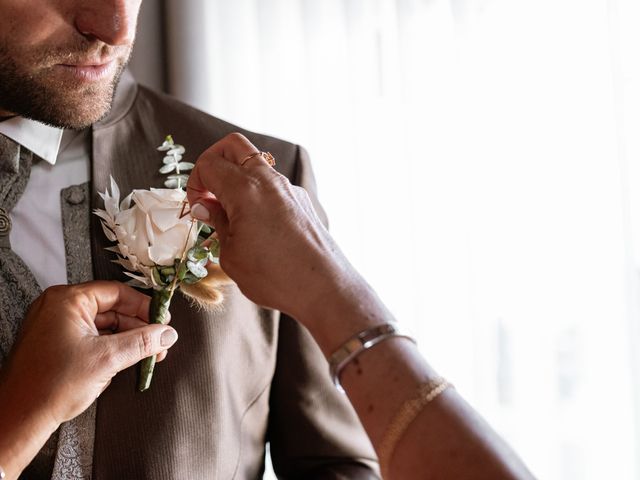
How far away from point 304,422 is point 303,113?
798 millimetres

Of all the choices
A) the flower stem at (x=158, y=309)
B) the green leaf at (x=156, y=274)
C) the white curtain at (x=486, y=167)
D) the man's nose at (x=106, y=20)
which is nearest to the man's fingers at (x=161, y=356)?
the flower stem at (x=158, y=309)

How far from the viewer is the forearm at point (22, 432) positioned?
1.02 metres

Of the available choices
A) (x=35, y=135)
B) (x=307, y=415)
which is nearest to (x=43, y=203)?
(x=35, y=135)

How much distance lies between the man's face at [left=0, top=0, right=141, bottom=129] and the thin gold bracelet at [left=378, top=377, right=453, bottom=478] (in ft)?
→ 2.34

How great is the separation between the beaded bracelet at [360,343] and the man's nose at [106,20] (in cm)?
63

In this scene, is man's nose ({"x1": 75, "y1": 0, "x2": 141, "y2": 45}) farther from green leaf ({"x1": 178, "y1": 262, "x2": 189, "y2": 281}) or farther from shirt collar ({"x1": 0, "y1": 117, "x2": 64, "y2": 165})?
green leaf ({"x1": 178, "y1": 262, "x2": 189, "y2": 281})

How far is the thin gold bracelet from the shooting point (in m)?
0.88

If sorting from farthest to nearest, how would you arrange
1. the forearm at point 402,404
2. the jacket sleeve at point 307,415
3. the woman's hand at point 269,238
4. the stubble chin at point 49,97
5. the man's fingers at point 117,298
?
the jacket sleeve at point 307,415 → the stubble chin at point 49,97 → the man's fingers at point 117,298 → the woman's hand at point 269,238 → the forearm at point 402,404

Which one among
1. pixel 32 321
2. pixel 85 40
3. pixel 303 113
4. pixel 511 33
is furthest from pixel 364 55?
pixel 32 321

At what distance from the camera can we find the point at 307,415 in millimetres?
1377

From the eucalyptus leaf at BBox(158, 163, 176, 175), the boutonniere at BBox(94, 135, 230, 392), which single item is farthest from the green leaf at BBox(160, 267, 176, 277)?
the eucalyptus leaf at BBox(158, 163, 176, 175)

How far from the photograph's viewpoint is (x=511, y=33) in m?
1.56

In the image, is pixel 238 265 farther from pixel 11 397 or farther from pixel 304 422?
pixel 304 422

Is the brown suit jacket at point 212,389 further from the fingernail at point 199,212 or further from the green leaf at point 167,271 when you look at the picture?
the fingernail at point 199,212
